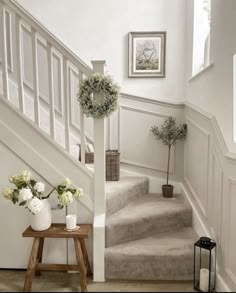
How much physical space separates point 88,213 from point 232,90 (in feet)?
5.23

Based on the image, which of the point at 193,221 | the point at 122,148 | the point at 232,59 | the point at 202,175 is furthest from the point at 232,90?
the point at 122,148

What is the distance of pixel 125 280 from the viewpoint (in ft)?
9.19

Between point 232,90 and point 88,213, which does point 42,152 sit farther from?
point 232,90

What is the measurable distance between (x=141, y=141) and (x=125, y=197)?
89 cm

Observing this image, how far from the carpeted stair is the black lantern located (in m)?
0.06

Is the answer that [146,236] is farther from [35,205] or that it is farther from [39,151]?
[39,151]

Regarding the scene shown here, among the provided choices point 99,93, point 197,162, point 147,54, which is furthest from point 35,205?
point 147,54

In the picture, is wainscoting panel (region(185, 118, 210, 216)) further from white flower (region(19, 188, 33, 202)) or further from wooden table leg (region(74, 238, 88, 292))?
white flower (region(19, 188, 33, 202))

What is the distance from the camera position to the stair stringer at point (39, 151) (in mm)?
2914

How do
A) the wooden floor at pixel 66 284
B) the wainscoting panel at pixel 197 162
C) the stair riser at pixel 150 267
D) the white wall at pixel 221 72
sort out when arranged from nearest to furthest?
the white wall at pixel 221 72
the wooden floor at pixel 66 284
the stair riser at pixel 150 267
the wainscoting panel at pixel 197 162

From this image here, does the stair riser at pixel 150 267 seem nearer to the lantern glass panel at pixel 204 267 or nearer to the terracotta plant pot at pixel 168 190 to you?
the lantern glass panel at pixel 204 267

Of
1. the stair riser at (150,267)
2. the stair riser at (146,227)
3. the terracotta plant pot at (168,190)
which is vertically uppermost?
the terracotta plant pot at (168,190)

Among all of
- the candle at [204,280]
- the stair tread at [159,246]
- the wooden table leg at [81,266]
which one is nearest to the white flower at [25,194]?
the wooden table leg at [81,266]

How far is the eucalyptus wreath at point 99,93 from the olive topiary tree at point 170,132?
1204mm
